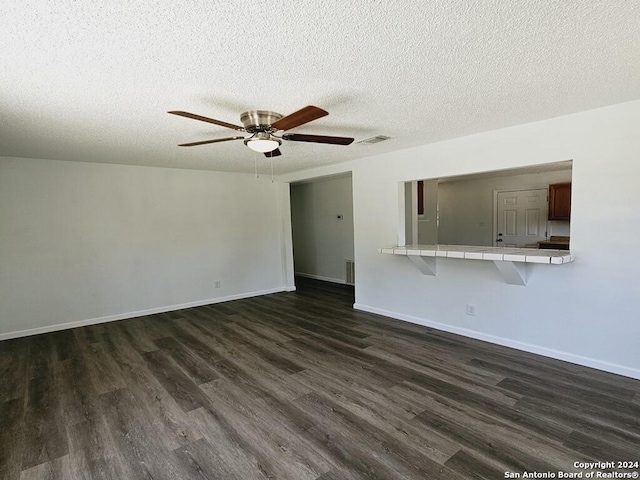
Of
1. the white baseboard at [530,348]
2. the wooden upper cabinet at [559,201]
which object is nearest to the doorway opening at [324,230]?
the white baseboard at [530,348]

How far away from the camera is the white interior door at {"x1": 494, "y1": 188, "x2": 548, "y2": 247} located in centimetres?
669

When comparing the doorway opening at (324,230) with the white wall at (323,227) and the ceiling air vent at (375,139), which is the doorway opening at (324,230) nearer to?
the white wall at (323,227)

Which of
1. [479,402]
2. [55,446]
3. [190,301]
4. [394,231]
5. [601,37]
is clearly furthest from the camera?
[190,301]

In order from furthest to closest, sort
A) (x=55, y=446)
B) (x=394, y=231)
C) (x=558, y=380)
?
(x=394, y=231) → (x=558, y=380) → (x=55, y=446)

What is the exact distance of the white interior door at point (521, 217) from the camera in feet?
21.9

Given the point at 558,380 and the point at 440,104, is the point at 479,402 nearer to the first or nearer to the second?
the point at 558,380

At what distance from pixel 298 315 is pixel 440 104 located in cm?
338

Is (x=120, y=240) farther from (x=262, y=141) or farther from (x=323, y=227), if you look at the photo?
(x=323, y=227)

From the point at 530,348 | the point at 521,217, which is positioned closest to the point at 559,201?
the point at 521,217

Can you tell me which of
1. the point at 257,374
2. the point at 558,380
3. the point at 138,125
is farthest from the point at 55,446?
the point at 558,380

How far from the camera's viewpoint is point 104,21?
1417mm

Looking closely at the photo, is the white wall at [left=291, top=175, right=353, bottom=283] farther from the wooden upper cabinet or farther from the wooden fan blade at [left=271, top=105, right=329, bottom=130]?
the wooden fan blade at [left=271, top=105, right=329, bottom=130]

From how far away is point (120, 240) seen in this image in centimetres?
478

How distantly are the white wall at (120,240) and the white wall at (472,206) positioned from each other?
4708mm
